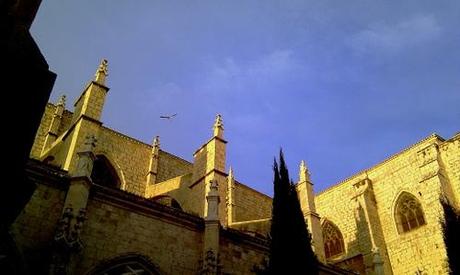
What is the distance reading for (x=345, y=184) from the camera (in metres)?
23.4

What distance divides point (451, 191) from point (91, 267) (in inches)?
626

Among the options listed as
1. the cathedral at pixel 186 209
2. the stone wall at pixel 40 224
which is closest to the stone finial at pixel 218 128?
the cathedral at pixel 186 209

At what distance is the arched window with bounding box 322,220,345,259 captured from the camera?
2234 centimetres

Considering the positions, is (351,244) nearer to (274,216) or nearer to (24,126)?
(274,216)

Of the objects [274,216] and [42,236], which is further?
[274,216]

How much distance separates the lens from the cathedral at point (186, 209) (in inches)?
335

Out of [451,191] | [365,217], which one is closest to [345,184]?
[365,217]

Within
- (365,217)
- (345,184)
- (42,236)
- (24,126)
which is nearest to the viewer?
(24,126)

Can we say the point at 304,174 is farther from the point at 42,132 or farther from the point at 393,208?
the point at 42,132

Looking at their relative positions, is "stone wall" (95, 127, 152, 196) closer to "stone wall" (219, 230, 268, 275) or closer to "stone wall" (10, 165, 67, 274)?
"stone wall" (219, 230, 268, 275)

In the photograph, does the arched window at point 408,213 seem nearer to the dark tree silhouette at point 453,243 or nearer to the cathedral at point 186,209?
the cathedral at point 186,209

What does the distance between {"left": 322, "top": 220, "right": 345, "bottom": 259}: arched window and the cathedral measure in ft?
0.18

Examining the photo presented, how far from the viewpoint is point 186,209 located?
53.5 ft

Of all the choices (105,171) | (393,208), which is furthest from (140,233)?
(393,208)
